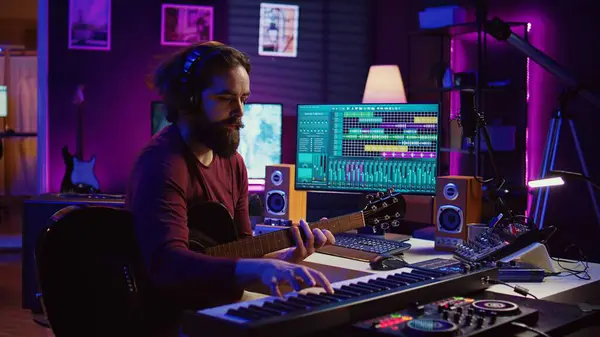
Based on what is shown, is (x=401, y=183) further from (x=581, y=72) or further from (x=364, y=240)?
(x=581, y=72)

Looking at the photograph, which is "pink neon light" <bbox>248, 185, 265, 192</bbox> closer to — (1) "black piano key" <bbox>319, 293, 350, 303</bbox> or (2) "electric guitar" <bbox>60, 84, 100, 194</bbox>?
(2) "electric guitar" <bbox>60, 84, 100, 194</bbox>

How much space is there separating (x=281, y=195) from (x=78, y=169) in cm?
263

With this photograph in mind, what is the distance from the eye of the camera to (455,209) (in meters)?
2.53

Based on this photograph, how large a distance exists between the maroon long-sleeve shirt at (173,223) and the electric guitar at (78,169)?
3250mm

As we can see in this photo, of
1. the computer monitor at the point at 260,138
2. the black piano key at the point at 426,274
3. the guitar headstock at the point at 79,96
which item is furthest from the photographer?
the guitar headstock at the point at 79,96

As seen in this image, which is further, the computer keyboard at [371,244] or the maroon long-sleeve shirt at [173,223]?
the computer keyboard at [371,244]

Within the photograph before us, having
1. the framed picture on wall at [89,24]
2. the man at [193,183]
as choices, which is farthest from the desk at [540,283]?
the framed picture on wall at [89,24]

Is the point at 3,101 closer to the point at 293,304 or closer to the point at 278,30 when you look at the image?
the point at 278,30

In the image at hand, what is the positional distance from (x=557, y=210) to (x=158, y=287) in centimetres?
441

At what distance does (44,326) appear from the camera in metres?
3.91

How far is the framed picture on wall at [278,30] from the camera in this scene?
5.57m

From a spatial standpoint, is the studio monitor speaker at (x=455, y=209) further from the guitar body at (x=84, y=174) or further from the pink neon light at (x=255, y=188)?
the guitar body at (x=84, y=174)

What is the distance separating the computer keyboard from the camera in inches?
91.8

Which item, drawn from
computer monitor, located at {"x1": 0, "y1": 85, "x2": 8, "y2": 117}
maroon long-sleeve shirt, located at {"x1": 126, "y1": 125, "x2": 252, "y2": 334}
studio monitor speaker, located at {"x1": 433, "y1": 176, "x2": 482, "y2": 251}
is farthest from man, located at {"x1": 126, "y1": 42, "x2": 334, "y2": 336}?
computer monitor, located at {"x1": 0, "y1": 85, "x2": 8, "y2": 117}
